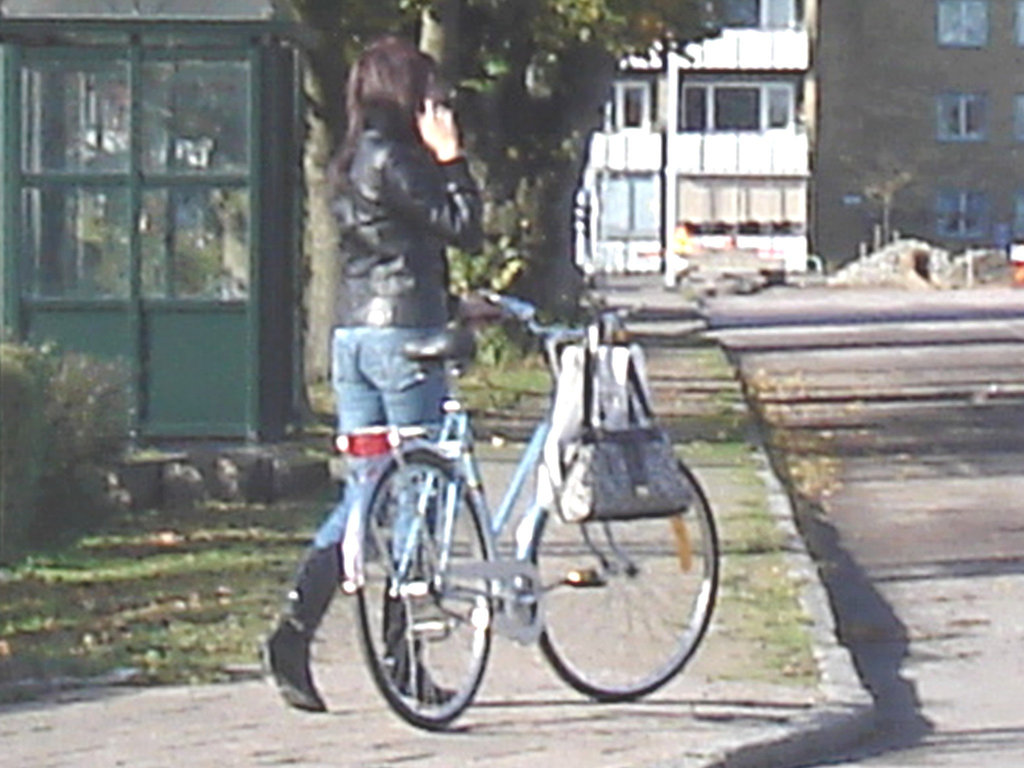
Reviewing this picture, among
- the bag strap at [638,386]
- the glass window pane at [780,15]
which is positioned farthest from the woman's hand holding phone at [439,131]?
the glass window pane at [780,15]

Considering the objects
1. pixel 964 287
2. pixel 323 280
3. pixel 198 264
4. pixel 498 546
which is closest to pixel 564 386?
pixel 498 546

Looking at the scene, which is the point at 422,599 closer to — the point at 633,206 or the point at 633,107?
the point at 633,206

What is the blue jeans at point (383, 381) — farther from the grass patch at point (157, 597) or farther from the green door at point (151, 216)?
the green door at point (151, 216)

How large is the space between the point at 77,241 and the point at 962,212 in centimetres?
6723

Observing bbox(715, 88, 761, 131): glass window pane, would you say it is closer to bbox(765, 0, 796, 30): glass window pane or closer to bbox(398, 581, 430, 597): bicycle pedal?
bbox(765, 0, 796, 30): glass window pane

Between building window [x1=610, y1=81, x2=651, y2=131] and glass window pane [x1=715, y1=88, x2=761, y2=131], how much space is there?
193 cm

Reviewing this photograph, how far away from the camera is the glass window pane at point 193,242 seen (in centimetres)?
1555

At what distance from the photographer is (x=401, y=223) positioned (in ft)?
29.4

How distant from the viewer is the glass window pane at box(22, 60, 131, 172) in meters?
15.5

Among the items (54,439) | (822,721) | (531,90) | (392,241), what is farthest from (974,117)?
(392,241)

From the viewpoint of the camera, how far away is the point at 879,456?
855 inches

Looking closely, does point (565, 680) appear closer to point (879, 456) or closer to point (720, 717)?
point (720, 717)

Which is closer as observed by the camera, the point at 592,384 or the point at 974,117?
the point at 592,384

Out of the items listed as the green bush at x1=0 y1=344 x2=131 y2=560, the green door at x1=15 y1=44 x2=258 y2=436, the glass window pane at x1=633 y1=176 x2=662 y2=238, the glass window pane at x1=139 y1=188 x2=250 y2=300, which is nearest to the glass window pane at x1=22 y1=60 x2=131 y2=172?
the green door at x1=15 y1=44 x2=258 y2=436
